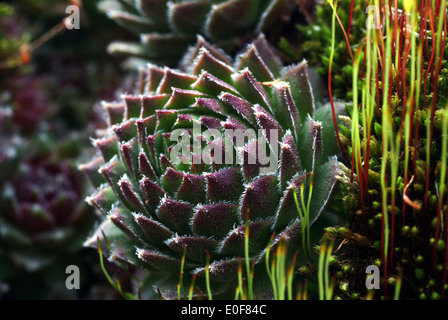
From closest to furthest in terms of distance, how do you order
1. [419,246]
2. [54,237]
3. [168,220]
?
[419,246] → [168,220] → [54,237]

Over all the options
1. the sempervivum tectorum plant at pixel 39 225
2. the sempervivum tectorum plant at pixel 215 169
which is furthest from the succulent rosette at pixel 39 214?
the sempervivum tectorum plant at pixel 215 169

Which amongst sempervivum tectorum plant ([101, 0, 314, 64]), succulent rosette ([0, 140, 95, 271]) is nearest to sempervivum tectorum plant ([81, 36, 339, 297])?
sempervivum tectorum plant ([101, 0, 314, 64])

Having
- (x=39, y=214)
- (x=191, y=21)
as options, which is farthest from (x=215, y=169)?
(x=39, y=214)

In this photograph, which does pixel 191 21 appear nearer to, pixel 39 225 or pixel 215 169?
pixel 215 169

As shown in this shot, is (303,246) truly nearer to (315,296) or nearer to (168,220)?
(315,296)
